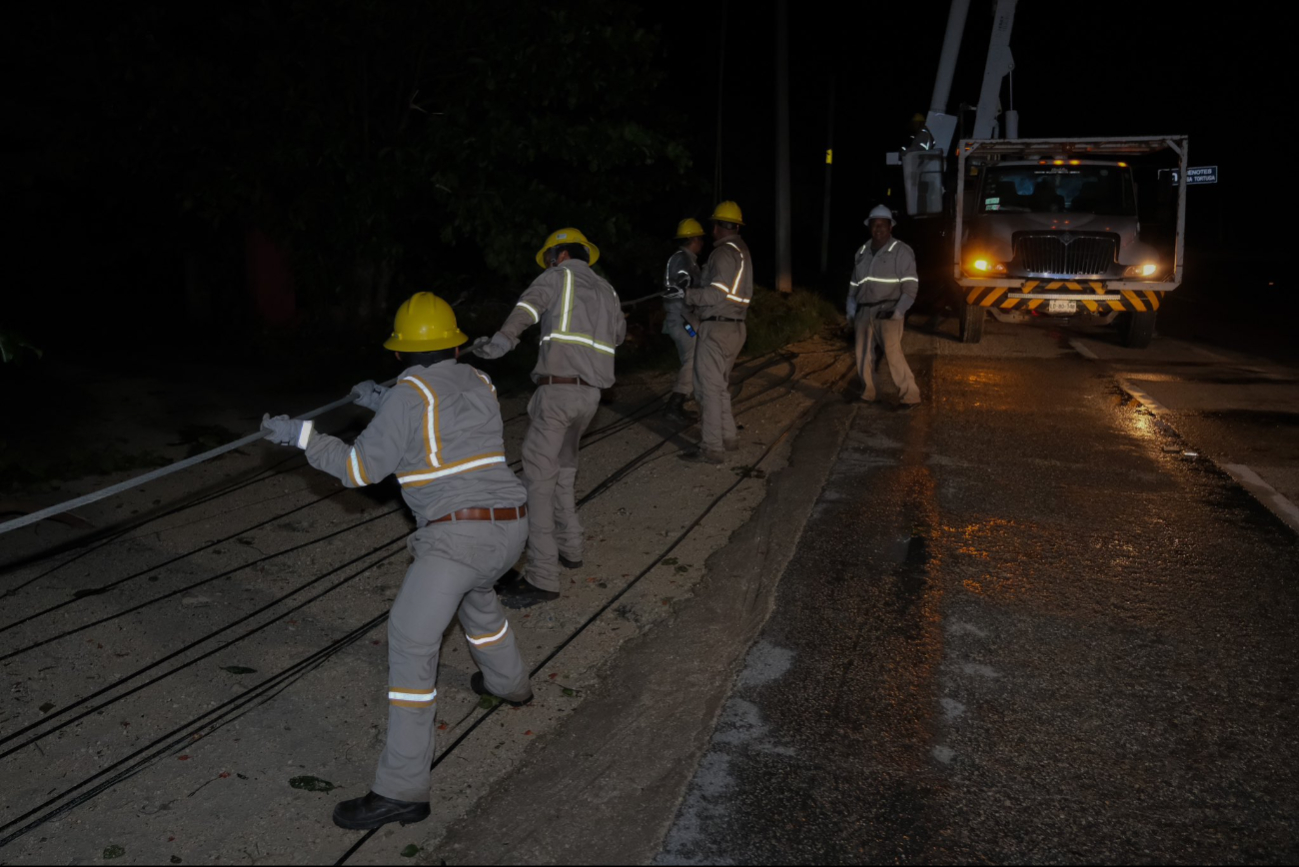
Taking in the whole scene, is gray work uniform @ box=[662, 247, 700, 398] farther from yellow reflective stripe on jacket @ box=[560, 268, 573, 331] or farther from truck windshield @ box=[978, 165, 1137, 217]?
truck windshield @ box=[978, 165, 1137, 217]

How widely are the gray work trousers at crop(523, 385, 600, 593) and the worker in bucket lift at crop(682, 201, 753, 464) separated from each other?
8.53ft

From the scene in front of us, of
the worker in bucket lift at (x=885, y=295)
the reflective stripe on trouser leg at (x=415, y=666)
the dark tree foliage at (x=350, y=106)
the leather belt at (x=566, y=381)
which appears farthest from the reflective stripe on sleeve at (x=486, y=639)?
the dark tree foliage at (x=350, y=106)

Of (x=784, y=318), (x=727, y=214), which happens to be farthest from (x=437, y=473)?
(x=784, y=318)

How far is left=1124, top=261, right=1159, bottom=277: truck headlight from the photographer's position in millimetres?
14823

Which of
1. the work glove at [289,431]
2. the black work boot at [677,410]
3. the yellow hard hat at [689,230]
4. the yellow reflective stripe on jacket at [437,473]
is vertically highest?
the yellow hard hat at [689,230]

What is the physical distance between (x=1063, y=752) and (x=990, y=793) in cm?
47

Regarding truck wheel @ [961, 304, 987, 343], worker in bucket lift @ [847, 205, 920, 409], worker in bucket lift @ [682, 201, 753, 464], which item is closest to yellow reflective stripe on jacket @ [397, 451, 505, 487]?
worker in bucket lift @ [682, 201, 753, 464]

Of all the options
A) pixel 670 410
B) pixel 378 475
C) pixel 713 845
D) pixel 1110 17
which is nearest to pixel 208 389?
pixel 670 410

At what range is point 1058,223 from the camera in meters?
15.1

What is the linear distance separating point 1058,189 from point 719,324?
345 inches

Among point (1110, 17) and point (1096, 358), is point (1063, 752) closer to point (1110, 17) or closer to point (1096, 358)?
point (1096, 358)

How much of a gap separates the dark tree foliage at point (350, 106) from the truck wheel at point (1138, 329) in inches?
264

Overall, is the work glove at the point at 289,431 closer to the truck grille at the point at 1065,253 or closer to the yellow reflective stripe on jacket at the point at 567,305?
the yellow reflective stripe on jacket at the point at 567,305

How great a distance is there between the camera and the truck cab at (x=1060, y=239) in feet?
48.7
